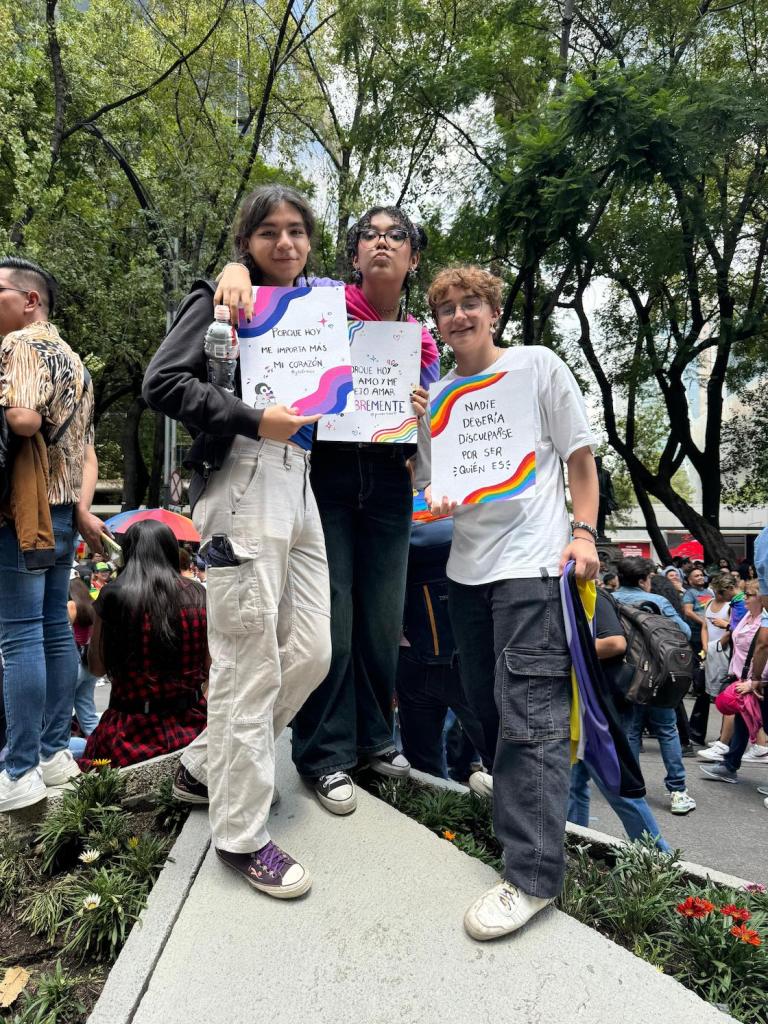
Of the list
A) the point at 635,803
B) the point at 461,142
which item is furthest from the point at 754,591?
the point at 461,142

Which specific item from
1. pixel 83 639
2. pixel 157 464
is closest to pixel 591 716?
pixel 83 639

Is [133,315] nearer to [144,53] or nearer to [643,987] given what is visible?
[144,53]

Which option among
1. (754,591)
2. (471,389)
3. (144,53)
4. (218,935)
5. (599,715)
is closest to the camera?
(218,935)

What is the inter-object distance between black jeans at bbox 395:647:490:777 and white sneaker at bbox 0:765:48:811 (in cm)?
159

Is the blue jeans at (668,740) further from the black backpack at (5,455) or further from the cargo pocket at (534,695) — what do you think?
the black backpack at (5,455)

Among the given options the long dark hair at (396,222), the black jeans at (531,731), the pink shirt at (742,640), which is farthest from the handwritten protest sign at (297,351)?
the pink shirt at (742,640)

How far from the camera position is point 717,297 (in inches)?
662

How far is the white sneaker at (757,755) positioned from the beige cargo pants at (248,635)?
7358mm

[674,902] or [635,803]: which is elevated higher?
[674,902]

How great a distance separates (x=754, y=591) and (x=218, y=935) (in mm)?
7884

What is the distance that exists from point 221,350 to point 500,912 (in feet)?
6.04

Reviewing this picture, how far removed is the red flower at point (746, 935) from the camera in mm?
2043

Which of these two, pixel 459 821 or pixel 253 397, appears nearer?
pixel 253 397

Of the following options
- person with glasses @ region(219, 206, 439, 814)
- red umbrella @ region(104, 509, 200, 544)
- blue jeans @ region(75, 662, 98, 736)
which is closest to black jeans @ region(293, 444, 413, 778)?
person with glasses @ region(219, 206, 439, 814)
